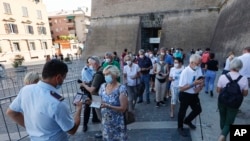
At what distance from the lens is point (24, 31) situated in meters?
33.9

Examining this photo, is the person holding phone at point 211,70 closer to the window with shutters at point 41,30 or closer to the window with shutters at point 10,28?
the window with shutters at point 10,28

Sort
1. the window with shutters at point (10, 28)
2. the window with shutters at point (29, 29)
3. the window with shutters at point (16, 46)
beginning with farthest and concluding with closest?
the window with shutters at point (29, 29), the window with shutters at point (16, 46), the window with shutters at point (10, 28)

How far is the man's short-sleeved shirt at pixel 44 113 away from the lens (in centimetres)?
178

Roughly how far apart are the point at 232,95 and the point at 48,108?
298 centimetres

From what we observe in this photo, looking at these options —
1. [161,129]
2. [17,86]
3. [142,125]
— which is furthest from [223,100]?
[17,86]

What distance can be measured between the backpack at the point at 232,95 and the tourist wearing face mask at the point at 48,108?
264cm

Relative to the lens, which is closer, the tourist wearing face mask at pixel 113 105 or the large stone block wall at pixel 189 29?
the tourist wearing face mask at pixel 113 105

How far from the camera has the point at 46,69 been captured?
1893 millimetres

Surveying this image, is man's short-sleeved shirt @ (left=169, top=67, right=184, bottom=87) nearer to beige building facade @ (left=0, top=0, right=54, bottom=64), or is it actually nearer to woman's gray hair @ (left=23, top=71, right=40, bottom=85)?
woman's gray hair @ (left=23, top=71, right=40, bottom=85)

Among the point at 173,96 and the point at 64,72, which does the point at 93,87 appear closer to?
the point at 64,72

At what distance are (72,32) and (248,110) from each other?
60206 mm

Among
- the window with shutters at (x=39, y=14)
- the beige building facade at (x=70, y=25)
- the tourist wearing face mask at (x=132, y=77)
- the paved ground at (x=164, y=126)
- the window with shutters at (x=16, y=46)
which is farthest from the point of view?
the beige building facade at (x=70, y=25)

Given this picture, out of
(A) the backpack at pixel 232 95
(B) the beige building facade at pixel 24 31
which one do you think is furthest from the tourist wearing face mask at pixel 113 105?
(B) the beige building facade at pixel 24 31

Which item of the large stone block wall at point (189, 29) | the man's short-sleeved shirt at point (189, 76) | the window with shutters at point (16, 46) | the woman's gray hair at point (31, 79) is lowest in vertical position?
the window with shutters at point (16, 46)
